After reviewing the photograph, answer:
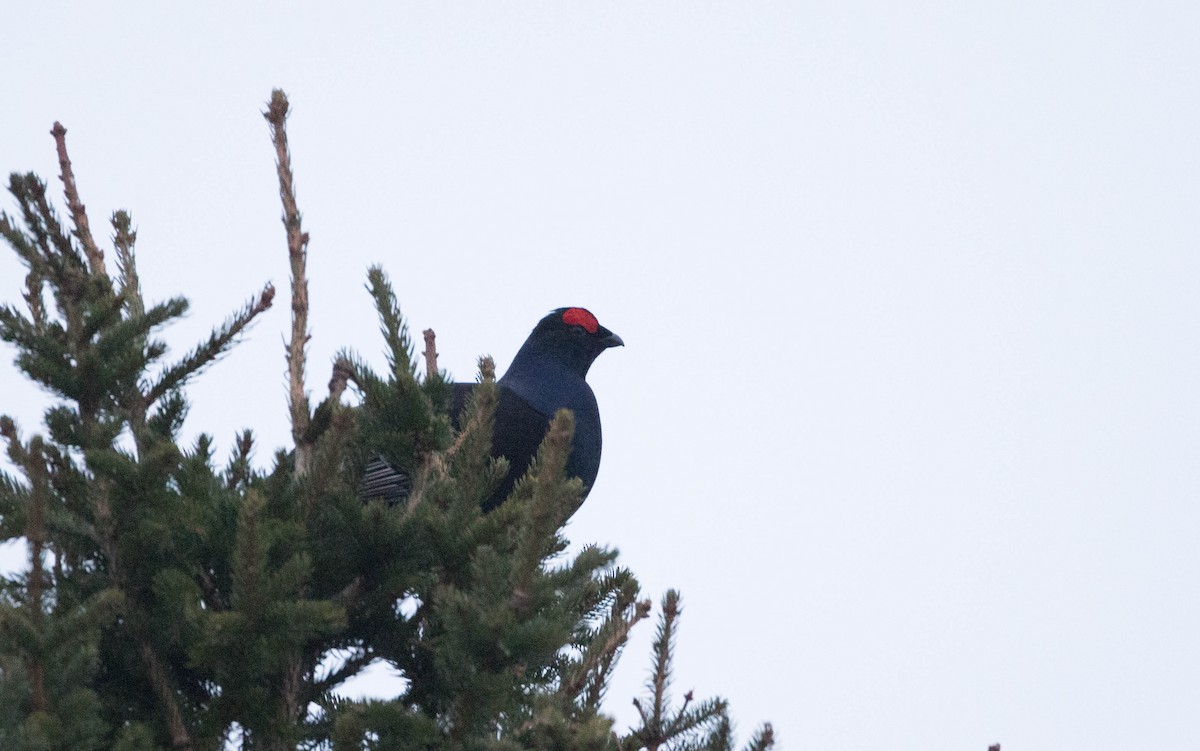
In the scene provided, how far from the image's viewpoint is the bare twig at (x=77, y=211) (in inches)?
147

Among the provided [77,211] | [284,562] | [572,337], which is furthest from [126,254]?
[572,337]

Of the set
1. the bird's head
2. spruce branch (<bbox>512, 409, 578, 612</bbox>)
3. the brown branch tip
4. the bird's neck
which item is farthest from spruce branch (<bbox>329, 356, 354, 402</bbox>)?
the bird's head

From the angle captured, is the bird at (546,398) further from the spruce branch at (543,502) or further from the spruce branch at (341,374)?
the spruce branch at (543,502)

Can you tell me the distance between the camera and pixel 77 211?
3.81 meters

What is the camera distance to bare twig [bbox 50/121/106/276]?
12.3ft

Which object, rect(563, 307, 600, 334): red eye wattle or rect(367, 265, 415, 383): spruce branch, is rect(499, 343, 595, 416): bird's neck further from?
rect(367, 265, 415, 383): spruce branch

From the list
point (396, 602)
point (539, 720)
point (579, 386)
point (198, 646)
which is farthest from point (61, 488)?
point (579, 386)

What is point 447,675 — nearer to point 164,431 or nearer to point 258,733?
point 258,733

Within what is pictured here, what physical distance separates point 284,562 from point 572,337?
4.31 meters

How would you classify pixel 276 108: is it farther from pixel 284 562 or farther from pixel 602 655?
pixel 602 655

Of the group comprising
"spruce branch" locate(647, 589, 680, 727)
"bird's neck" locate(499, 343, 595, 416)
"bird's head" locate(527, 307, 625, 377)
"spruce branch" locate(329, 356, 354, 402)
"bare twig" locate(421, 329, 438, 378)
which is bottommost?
"spruce branch" locate(647, 589, 680, 727)

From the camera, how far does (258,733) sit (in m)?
2.94

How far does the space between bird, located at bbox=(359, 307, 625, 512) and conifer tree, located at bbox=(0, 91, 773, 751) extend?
4.92ft

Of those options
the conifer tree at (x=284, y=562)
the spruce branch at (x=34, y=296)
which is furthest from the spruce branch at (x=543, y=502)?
the spruce branch at (x=34, y=296)
